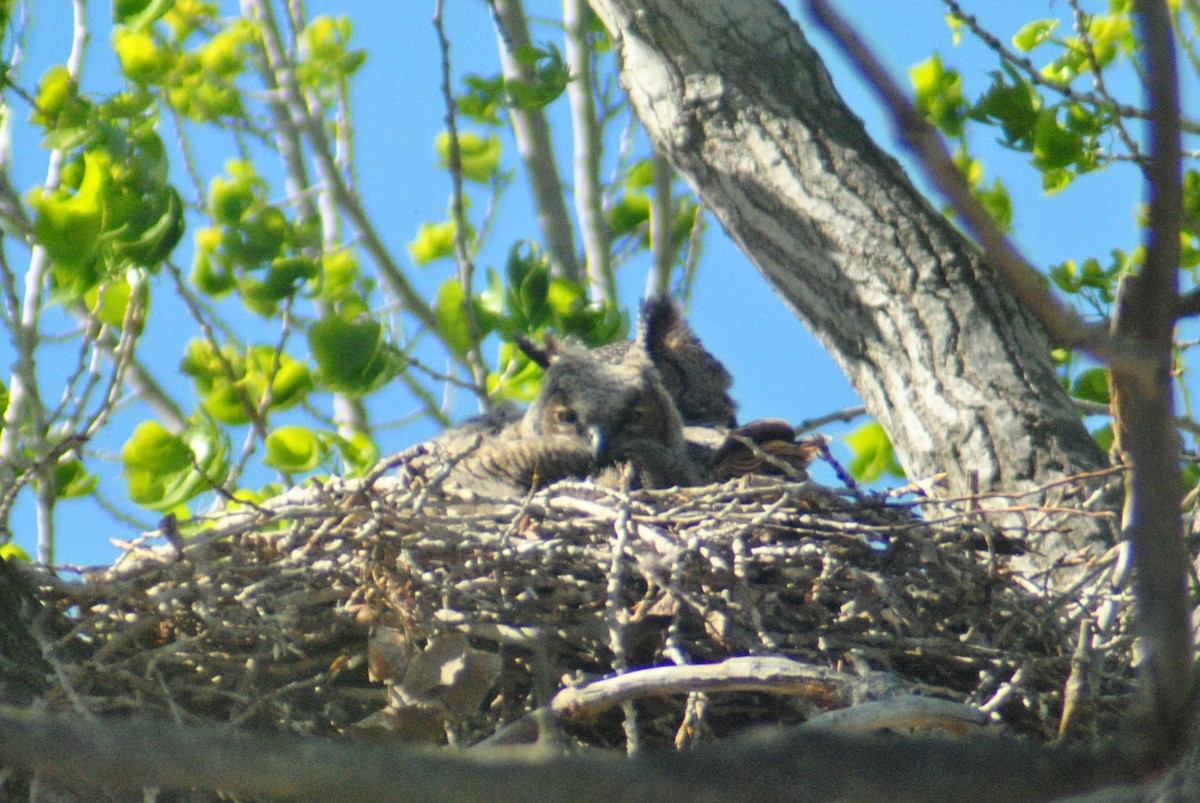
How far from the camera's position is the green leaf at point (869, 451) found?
14.5 feet

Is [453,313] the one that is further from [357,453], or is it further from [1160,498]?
[1160,498]

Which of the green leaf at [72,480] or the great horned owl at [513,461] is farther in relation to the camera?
the green leaf at [72,480]

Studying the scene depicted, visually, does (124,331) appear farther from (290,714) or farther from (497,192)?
(497,192)

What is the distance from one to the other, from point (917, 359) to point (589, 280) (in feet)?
9.10

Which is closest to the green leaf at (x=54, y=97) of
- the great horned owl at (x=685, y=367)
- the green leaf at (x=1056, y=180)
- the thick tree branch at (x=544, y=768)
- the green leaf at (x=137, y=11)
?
the green leaf at (x=137, y=11)

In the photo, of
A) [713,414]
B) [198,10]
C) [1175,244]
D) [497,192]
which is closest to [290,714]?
[1175,244]

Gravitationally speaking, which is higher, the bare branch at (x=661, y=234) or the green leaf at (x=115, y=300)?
the bare branch at (x=661, y=234)

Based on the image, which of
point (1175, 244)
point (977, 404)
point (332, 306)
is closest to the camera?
point (1175, 244)

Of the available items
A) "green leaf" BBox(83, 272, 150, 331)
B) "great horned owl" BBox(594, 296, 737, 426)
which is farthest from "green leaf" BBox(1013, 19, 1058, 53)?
"green leaf" BBox(83, 272, 150, 331)

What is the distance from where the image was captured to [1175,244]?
0.81m

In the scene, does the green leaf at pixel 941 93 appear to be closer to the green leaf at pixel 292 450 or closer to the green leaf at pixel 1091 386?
the green leaf at pixel 1091 386

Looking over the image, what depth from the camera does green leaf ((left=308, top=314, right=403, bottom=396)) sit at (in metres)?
4.04

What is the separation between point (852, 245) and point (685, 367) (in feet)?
5.38

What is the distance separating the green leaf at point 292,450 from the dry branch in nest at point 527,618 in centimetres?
146
